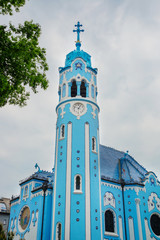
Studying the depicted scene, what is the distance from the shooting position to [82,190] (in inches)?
963

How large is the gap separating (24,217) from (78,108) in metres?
A: 14.0

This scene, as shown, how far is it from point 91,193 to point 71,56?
18.6 m

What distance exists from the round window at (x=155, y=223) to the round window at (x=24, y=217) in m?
13.8

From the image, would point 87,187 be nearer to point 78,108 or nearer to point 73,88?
point 78,108

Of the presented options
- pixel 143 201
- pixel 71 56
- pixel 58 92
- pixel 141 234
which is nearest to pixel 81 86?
pixel 58 92

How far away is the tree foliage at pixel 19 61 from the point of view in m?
12.6

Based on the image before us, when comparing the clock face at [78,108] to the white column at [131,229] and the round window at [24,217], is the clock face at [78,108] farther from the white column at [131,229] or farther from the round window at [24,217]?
the white column at [131,229]

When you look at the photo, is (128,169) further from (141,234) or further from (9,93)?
(9,93)

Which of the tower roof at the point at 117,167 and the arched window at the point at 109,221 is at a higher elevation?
the tower roof at the point at 117,167

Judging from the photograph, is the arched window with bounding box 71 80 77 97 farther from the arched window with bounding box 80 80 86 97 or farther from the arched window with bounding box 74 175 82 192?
the arched window with bounding box 74 175 82 192

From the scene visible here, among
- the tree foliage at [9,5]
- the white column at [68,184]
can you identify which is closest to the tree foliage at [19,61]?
the tree foliage at [9,5]

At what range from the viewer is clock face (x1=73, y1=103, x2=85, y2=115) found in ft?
94.7

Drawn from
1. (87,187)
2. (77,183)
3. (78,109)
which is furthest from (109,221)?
(78,109)

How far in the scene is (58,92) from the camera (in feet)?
106
